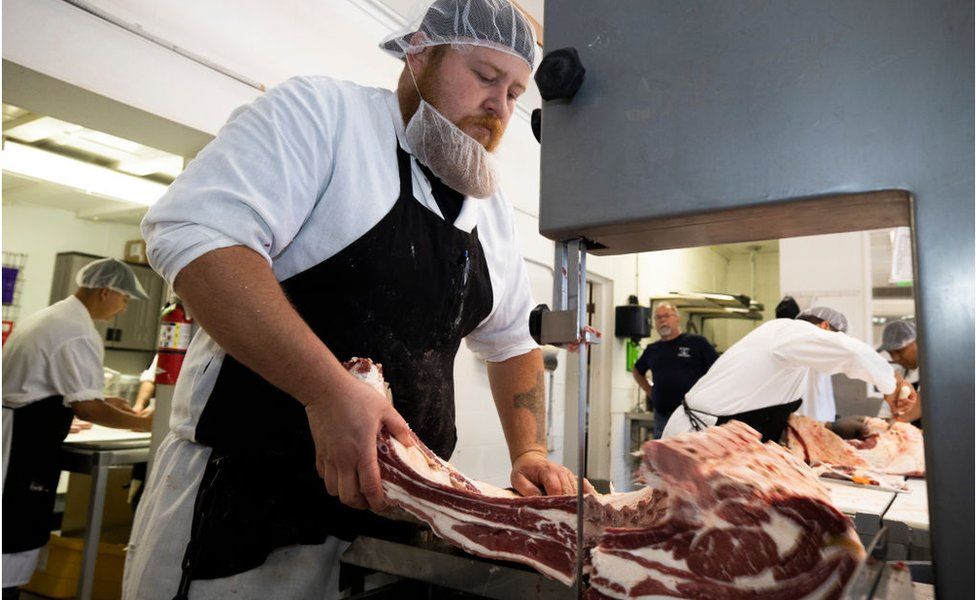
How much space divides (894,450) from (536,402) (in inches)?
109

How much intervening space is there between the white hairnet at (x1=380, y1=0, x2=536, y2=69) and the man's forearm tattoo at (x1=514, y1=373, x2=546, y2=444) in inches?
39.2

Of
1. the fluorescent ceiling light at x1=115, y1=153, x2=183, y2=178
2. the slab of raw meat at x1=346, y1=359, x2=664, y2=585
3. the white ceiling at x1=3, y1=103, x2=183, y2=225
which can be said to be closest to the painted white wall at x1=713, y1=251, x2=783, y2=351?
the fluorescent ceiling light at x1=115, y1=153, x2=183, y2=178

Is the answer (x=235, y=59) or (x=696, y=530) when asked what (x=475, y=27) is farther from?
(x=235, y=59)

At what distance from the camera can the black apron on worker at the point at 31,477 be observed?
130 inches

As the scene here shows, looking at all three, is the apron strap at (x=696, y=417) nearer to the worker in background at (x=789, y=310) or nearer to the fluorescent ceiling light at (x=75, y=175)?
the worker in background at (x=789, y=310)

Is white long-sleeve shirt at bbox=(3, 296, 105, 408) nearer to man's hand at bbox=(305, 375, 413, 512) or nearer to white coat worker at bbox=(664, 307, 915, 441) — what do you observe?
man's hand at bbox=(305, 375, 413, 512)

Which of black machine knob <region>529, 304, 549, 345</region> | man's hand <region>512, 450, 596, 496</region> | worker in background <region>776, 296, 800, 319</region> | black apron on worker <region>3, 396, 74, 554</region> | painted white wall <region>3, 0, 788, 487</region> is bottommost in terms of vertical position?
black apron on worker <region>3, 396, 74, 554</region>

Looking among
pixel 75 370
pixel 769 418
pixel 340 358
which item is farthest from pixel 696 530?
pixel 75 370

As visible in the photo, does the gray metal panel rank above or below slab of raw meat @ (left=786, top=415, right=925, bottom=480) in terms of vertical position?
above

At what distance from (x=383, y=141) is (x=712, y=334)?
36.0 feet

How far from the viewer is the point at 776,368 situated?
3.72 m

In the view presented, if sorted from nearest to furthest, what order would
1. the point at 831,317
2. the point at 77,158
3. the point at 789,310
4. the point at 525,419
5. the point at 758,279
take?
the point at 525,419 < the point at 831,317 < the point at 789,310 < the point at 77,158 < the point at 758,279

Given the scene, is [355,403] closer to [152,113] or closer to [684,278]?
[152,113]

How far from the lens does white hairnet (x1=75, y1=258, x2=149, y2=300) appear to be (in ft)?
13.2
